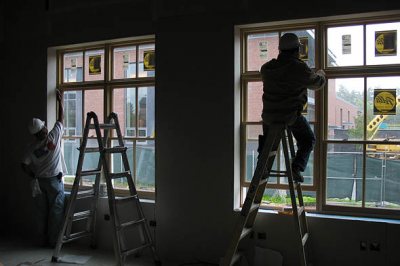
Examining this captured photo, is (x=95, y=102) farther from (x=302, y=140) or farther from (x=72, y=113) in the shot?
(x=302, y=140)

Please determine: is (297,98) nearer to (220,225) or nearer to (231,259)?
(231,259)

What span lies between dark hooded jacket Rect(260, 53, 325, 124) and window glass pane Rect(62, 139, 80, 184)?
10.0 feet

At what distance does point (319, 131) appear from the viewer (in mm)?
3754

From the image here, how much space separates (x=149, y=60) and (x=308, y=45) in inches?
73.5

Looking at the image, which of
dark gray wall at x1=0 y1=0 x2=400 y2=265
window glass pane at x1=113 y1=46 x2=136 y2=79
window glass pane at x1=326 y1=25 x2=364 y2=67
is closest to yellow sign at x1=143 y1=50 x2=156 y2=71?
window glass pane at x1=113 y1=46 x2=136 y2=79

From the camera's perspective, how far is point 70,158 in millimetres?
5227

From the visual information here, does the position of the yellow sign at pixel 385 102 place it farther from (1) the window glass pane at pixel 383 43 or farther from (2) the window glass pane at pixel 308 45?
(2) the window glass pane at pixel 308 45

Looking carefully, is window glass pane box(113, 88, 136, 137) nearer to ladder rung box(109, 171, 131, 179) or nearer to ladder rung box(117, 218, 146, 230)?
ladder rung box(109, 171, 131, 179)

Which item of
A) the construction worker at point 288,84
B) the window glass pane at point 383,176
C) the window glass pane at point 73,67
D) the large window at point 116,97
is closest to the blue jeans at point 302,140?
the construction worker at point 288,84

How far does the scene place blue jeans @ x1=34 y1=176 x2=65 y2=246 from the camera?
15.5 feet

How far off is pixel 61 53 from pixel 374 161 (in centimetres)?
412

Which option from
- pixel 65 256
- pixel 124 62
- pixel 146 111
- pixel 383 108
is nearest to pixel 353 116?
pixel 383 108

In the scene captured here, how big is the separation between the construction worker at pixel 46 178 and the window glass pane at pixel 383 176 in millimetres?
3562

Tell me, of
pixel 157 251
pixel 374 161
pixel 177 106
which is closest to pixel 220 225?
pixel 157 251
